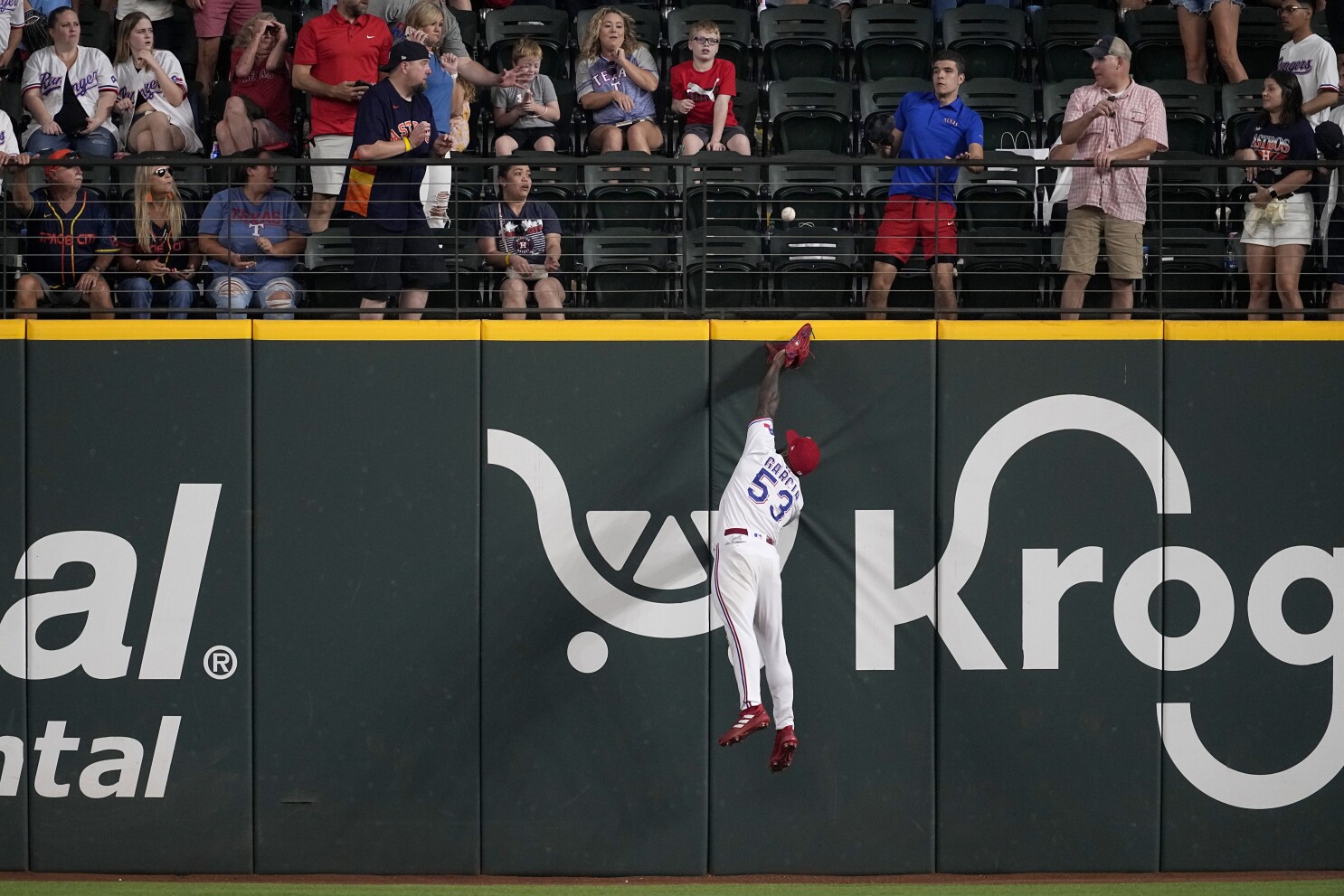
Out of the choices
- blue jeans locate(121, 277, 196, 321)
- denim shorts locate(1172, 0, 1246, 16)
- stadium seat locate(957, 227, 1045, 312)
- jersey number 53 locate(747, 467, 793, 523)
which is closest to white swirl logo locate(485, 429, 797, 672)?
jersey number 53 locate(747, 467, 793, 523)

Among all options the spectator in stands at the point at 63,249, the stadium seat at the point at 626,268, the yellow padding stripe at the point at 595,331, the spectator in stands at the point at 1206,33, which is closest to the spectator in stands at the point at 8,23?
the spectator in stands at the point at 63,249

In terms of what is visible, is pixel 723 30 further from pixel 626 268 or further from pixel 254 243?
pixel 254 243

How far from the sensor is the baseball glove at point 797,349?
29.5 ft

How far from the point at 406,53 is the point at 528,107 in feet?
5.18

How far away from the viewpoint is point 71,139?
10352mm

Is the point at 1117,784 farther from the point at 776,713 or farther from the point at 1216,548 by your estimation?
the point at 776,713

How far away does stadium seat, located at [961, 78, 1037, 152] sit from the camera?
36.6ft

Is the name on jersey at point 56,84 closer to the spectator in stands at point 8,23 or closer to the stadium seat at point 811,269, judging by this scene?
the spectator in stands at point 8,23

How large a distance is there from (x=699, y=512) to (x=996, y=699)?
7.29 feet

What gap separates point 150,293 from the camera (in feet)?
31.6

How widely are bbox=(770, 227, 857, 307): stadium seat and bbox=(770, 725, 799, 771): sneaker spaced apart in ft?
9.47

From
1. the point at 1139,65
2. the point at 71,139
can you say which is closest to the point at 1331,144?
the point at 1139,65

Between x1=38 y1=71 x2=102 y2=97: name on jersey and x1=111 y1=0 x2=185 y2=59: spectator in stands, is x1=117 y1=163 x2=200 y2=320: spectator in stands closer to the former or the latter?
x1=38 y1=71 x2=102 y2=97: name on jersey

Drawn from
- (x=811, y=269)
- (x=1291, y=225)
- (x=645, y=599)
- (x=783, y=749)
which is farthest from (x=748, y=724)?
(x=1291, y=225)
